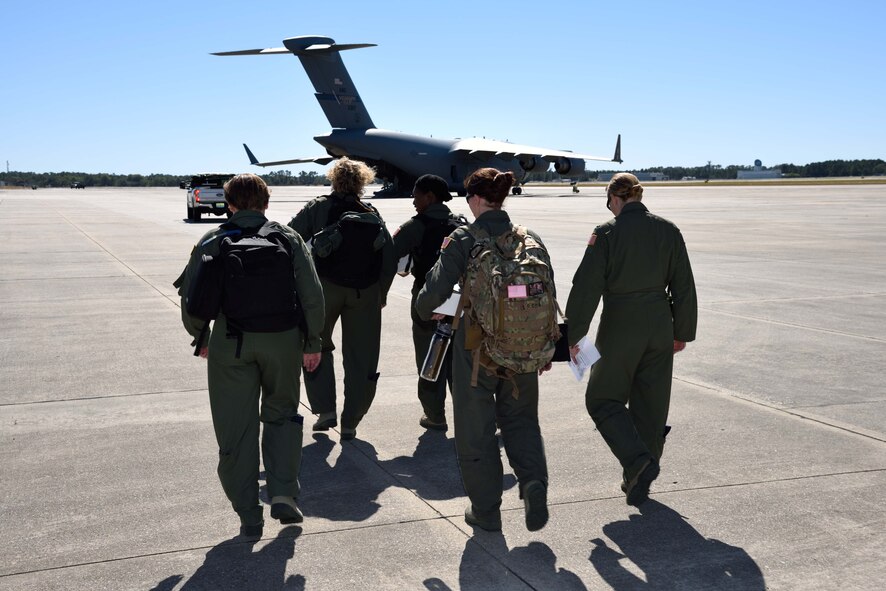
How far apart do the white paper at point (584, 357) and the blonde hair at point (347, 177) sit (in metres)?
2.19

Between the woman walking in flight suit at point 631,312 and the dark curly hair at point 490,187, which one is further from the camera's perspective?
the woman walking in flight suit at point 631,312

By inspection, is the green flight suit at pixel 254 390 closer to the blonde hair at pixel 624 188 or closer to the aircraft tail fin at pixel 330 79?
the blonde hair at pixel 624 188

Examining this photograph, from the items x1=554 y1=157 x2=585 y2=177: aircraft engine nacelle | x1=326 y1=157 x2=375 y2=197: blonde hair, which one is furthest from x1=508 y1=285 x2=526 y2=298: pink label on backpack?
x1=554 y1=157 x2=585 y2=177: aircraft engine nacelle

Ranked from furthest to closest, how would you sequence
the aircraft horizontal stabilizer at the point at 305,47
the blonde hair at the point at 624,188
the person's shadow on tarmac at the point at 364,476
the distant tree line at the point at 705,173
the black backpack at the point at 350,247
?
the distant tree line at the point at 705,173, the aircraft horizontal stabilizer at the point at 305,47, the black backpack at the point at 350,247, the blonde hair at the point at 624,188, the person's shadow on tarmac at the point at 364,476

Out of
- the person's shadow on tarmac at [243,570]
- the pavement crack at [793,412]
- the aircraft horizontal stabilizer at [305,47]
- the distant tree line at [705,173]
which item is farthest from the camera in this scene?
the distant tree line at [705,173]

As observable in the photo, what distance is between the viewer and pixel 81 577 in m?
4.18

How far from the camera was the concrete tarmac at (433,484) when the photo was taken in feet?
14.1

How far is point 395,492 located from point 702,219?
29113 millimetres

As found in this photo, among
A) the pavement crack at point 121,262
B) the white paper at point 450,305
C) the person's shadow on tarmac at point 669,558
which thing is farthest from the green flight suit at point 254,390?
the pavement crack at point 121,262

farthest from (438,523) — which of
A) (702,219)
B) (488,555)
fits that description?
(702,219)

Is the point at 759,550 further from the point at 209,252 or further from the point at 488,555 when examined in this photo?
the point at 209,252

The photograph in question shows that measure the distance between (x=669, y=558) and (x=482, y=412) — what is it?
118cm

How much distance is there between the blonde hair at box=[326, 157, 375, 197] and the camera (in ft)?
21.2

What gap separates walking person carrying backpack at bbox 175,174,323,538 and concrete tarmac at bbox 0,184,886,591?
331 mm
